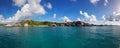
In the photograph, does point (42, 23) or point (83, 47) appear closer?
point (83, 47)

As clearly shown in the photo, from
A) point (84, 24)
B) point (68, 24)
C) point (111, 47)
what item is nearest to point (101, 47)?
point (111, 47)

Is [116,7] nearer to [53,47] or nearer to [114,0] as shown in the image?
[114,0]

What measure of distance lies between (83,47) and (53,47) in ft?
12.1

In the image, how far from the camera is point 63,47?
774 inches

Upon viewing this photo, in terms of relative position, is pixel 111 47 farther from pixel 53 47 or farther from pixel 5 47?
pixel 5 47

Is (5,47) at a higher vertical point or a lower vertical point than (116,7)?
lower

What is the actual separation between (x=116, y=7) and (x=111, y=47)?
3507 centimetres

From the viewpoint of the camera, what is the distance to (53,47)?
19734 mm

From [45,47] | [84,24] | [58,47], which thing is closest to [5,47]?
[45,47]

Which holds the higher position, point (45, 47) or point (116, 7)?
point (116, 7)

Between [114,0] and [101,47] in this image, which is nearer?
[101,47]

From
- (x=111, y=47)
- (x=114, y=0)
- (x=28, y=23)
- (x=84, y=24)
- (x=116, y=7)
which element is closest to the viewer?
(x=111, y=47)

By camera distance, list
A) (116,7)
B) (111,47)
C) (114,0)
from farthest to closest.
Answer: (116,7)
(114,0)
(111,47)

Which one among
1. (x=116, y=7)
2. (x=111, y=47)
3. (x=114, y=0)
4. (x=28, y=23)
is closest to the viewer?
(x=111, y=47)
